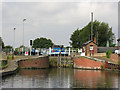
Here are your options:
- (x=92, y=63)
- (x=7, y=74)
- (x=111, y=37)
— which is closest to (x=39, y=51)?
(x=92, y=63)

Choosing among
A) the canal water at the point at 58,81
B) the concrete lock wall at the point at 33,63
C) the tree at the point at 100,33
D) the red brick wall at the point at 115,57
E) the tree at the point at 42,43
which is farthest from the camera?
the tree at the point at 42,43

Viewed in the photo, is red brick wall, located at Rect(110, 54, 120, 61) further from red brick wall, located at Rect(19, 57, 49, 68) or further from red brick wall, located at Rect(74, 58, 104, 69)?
red brick wall, located at Rect(19, 57, 49, 68)

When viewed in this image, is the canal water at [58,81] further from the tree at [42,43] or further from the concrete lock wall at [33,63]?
the tree at [42,43]

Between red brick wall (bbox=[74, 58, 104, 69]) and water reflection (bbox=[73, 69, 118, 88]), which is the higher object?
red brick wall (bbox=[74, 58, 104, 69])

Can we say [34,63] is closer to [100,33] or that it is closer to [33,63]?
[33,63]

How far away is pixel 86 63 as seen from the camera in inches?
1882

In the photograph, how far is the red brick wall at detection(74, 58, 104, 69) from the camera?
46.4 meters

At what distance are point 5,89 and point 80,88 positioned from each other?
7212 millimetres

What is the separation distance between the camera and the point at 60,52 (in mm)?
58531

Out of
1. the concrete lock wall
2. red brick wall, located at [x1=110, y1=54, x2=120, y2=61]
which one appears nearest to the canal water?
the concrete lock wall

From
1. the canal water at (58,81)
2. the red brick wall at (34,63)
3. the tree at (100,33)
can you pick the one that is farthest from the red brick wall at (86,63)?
the tree at (100,33)

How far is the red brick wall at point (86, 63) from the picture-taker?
152 feet

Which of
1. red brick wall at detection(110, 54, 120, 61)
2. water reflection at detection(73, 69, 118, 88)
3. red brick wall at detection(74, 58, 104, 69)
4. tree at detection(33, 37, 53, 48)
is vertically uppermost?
tree at detection(33, 37, 53, 48)

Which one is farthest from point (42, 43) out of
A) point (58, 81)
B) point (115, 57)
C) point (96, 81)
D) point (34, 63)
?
point (96, 81)
